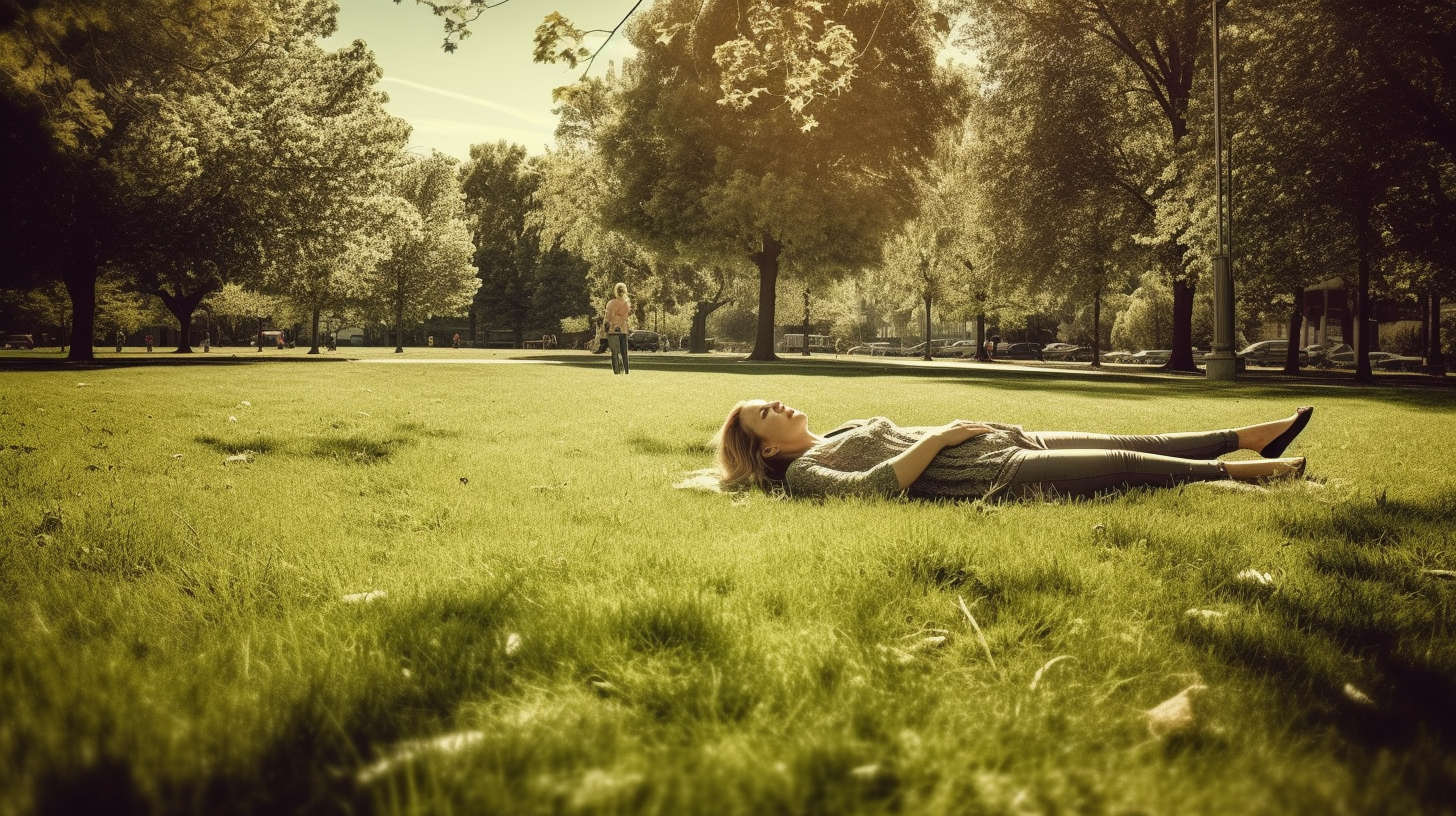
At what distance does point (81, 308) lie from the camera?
27078mm

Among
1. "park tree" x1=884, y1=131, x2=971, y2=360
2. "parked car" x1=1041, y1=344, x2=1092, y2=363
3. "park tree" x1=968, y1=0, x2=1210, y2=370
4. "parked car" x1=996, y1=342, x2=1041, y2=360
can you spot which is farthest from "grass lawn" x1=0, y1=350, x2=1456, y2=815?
"parked car" x1=996, y1=342, x2=1041, y2=360

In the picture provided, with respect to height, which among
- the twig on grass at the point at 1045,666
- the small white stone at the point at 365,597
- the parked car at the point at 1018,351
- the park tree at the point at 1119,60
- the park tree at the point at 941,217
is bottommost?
the twig on grass at the point at 1045,666

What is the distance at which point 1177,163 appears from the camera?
24.5 meters

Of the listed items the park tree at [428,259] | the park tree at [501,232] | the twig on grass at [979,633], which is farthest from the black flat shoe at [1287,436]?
the park tree at [501,232]

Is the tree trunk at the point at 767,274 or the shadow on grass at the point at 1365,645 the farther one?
the tree trunk at the point at 767,274

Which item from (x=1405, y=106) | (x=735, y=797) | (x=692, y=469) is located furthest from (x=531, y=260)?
(x=735, y=797)

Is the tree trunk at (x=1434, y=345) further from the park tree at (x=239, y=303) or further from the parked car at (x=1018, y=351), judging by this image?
the park tree at (x=239, y=303)

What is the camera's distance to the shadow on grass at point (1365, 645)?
70.9 inches

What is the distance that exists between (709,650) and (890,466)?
239 cm

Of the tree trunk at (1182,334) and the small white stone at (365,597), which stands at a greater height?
the tree trunk at (1182,334)

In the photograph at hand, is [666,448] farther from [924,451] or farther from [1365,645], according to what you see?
[1365,645]

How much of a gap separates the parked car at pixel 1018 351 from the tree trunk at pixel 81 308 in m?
57.0

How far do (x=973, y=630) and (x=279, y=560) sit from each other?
9.07 feet

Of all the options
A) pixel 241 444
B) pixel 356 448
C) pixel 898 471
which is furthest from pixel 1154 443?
pixel 241 444
